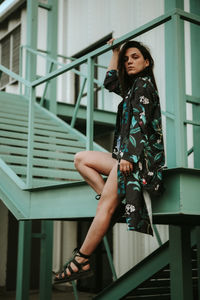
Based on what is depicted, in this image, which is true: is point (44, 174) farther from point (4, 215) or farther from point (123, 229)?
point (4, 215)

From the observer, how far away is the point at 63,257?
35.8 feet

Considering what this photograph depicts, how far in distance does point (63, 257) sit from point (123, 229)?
2526mm

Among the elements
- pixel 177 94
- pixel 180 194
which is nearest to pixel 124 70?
pixel 177 94

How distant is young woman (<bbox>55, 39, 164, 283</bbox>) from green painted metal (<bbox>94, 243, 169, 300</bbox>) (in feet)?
7.14

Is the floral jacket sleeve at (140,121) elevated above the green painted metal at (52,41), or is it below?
below

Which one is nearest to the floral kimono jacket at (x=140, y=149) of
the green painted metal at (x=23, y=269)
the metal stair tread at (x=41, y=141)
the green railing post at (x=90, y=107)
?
the green railing post at (x=90, y=107)

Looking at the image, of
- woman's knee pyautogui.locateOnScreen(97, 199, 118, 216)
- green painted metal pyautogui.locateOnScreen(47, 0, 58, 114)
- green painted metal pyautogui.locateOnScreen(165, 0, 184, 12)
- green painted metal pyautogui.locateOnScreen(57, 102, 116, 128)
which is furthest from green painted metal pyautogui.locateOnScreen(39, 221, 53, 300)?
green painted metal pyautogui.locateOnScreen(165, 0, 184, 12)

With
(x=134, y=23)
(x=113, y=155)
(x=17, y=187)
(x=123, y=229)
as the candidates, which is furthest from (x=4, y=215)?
(x=113, y=155)

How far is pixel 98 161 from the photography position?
3523 millimetres

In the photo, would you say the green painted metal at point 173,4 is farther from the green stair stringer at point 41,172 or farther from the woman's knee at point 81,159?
the green stair stringer at point 41,172

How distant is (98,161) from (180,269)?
1.29 meters

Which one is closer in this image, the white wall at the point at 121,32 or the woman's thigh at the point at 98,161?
the woman's thigh at the point at 98,161

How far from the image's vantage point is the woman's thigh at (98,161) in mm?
3480

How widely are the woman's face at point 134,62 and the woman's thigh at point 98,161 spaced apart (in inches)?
26.9
